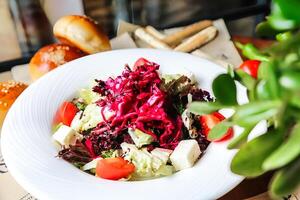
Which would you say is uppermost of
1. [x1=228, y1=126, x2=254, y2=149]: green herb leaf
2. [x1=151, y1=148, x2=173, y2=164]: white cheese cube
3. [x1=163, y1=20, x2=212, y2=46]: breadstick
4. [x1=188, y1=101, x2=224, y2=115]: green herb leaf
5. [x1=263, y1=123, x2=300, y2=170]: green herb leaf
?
[x1=263, y1=123, x2=300, y2=170]: green herb leaf

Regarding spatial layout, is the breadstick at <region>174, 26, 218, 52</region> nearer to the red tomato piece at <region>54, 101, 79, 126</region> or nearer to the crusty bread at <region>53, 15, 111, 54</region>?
the crusty bread at <region>53, 15, 111, 54</region>

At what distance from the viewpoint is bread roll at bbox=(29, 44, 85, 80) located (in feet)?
3.75

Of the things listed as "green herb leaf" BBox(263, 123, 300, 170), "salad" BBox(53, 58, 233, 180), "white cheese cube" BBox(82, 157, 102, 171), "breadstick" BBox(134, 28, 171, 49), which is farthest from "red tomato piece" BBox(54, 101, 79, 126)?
"green herb leaf" BBox(263, 123, 300, 170)

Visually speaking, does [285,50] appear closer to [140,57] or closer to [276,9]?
[276,9]

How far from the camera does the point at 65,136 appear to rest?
0.86 meters

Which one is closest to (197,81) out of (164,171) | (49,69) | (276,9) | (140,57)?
(140,57)

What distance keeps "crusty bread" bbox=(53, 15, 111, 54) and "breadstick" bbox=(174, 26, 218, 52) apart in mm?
226

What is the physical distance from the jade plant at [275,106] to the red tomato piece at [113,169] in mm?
383

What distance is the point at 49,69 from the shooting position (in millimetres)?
1140

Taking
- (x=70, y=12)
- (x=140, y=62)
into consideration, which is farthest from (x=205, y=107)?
(x=70, y=12)

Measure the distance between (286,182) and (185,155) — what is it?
457mm

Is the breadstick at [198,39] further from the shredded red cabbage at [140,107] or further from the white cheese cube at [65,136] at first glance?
the white cheese cube at [65,136]

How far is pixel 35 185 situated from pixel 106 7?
92cm

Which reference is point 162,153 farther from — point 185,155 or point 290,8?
point 290,8
